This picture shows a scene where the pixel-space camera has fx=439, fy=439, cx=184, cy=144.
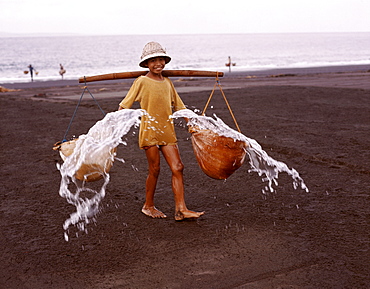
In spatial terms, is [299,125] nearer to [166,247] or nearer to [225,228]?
[225,228]

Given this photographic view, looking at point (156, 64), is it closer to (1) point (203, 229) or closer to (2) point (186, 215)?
(2) point (186, 215)

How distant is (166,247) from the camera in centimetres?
387

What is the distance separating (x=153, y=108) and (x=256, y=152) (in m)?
1.44

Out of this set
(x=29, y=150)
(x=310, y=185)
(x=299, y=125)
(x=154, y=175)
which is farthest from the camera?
(x=299, y=125)

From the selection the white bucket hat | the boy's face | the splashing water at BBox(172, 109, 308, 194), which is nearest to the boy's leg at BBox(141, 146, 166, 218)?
the splashing water at BBox(172, 109, 308, 194)

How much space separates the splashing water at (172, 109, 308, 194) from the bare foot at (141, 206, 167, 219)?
0.98m

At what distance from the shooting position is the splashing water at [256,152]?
427cm

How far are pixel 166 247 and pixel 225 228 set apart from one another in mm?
693

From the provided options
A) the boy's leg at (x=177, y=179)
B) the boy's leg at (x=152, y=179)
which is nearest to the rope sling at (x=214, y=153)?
the boy's leg at (x=177, y=179)

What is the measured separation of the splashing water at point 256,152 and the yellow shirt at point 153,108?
0.13 meters

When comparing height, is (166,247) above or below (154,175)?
below

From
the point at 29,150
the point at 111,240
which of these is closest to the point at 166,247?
the point at 111,240

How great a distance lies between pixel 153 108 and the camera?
14.3 feet

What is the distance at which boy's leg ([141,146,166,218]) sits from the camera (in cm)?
448
